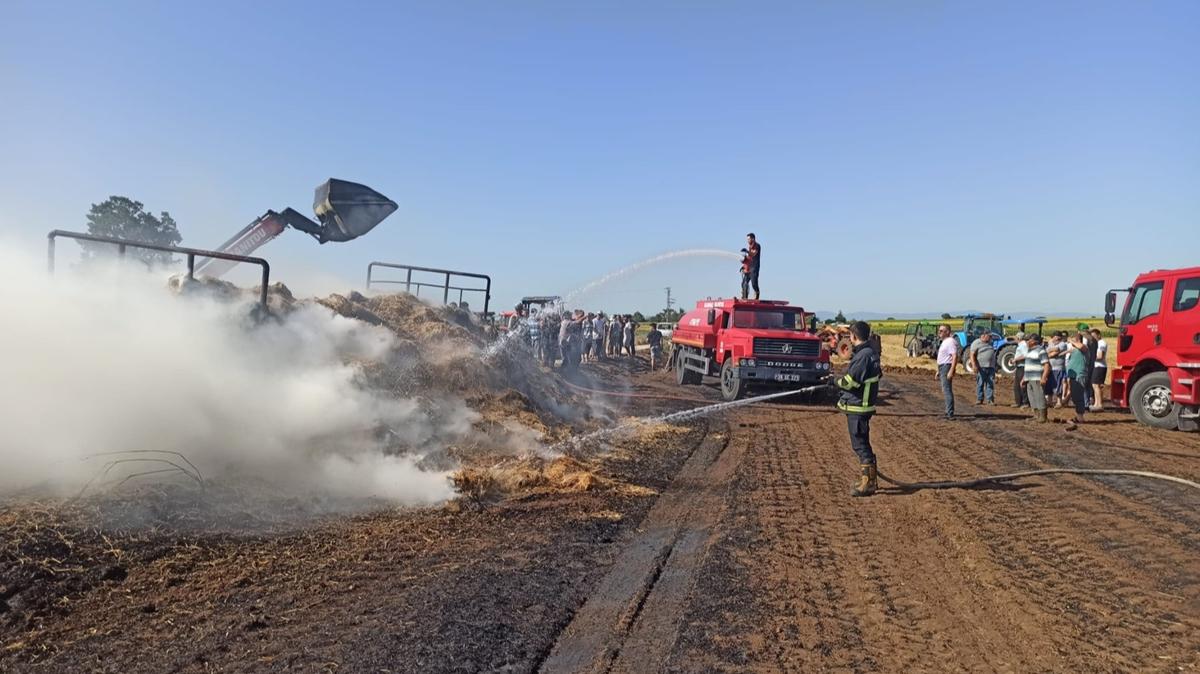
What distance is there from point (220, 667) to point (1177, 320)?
1476cm

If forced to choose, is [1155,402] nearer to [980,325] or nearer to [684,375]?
[684,375]

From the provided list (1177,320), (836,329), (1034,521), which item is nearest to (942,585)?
(1034,521)

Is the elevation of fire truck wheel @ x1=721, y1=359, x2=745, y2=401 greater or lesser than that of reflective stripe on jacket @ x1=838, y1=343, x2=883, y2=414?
lesser

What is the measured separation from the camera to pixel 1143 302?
12.6 m

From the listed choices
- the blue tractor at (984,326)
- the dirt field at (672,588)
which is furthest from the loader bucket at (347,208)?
the blue tractor at (984,326)

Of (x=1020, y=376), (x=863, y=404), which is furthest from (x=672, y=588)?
(x=1020, y=376)

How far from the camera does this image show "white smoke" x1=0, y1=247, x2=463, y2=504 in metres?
6.23

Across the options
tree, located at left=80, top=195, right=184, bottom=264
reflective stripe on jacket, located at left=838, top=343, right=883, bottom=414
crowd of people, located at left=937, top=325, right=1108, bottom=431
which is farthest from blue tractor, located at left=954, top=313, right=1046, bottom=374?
tree, located at left=80, top=195, right=184, bottom=264

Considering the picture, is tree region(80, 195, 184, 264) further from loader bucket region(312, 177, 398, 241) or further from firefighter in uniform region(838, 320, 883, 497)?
firefighter in uniform region(838, 320, 883, 497)

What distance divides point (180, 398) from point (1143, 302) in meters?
15.5

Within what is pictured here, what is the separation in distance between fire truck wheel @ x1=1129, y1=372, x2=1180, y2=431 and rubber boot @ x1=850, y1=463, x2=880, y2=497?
27.3 ft

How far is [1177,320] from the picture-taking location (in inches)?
466

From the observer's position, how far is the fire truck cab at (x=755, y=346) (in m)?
15.4

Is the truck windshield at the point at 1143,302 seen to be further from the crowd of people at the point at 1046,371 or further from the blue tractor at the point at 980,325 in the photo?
the blue tractor at the point at 980,325
